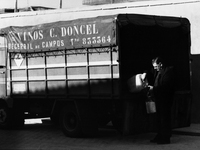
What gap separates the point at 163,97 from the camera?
1305 cm

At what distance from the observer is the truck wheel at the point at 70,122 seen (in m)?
14.1

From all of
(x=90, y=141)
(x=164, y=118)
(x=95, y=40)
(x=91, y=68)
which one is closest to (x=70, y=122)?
(x=90, y=141)

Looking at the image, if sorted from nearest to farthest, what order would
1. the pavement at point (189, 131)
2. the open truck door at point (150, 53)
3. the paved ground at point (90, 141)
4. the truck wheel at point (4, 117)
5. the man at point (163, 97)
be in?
the paved ground at point (90, 141) → the man at point (163, 97) → the open truck door at point (150, 53) → the pavement at point (189, 131) → the truck wheel at point (4, 117)

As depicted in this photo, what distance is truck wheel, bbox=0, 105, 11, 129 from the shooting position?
16.3 metres

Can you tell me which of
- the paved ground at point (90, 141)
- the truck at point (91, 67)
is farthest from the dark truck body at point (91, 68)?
the paved ground at point (90, 141)

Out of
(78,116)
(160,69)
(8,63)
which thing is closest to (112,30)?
(160,69)

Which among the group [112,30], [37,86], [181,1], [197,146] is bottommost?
[197,146]

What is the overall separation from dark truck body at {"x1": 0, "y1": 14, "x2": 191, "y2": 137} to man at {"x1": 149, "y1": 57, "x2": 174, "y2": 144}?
377 mm

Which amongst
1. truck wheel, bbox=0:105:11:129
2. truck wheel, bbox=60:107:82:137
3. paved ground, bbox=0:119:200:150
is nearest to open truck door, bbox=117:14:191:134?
paved ground, bbox=0:119:200:150

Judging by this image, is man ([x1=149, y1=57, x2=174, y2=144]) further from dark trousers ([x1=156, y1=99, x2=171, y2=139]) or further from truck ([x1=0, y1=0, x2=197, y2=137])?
truck ([x1=0, y1=0, x2=197, y2=137])

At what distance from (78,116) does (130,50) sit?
6.69ft

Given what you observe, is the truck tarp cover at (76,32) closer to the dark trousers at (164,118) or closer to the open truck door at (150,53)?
the open truck door at (150,53)

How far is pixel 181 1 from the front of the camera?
682 inches

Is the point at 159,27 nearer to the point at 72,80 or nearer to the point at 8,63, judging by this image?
the point at 72,80
